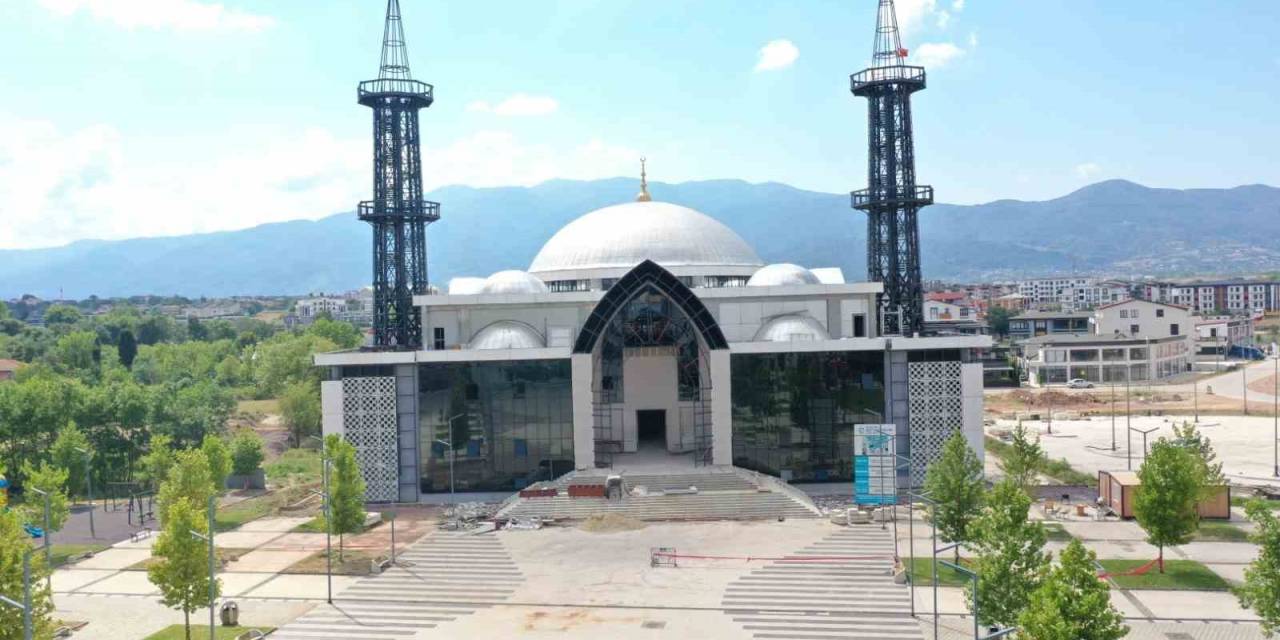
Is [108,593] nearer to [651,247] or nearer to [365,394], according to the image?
[365,394]

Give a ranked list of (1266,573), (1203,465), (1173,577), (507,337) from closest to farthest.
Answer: (1266,573) < (1173,577) < (1203,465) < (507,337)

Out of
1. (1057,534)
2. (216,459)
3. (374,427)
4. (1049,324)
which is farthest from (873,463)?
(1049,324)

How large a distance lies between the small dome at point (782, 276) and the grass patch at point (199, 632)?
31.0 meters

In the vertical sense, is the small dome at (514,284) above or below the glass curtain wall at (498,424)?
above

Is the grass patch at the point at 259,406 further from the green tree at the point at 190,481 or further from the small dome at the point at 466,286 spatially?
the green tree at the point at 190,481

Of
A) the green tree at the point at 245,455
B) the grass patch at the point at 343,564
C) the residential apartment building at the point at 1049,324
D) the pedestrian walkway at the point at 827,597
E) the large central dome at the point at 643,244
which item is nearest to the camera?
the pedestrian walkway at the point at 827,597

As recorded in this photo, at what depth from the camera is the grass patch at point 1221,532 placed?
38469 millimetres

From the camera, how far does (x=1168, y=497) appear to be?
32625mm

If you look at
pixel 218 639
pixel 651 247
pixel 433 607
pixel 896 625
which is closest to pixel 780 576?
pixel 896 625

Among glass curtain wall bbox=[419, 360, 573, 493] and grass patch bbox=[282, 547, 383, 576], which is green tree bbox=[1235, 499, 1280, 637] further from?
glass curtain wall bbox=[419, 360, 573, 493]

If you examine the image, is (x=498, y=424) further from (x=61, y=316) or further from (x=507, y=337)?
(x=61, y=316)

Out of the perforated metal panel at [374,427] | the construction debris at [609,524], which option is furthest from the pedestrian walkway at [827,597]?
the perforated metal panel at [374,427]

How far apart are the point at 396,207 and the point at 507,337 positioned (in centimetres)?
1911

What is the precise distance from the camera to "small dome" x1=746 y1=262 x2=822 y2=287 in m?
54.8
